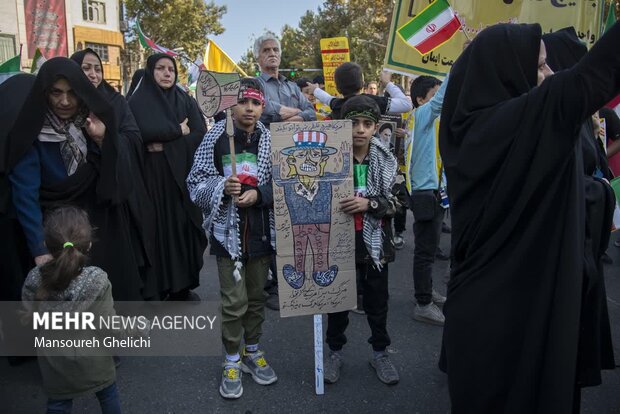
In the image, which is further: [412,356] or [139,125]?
[139,125]

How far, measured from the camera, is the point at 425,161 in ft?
13.5

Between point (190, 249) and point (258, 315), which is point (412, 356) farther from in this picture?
point (190, 249)

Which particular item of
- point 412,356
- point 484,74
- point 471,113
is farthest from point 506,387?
point 412,356

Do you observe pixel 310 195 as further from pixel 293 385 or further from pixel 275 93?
pixel 275 93

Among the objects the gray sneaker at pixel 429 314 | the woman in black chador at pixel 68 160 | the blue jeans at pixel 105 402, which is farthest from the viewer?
the gray sneaker at pixel 429 314

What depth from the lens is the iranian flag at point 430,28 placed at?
3.97m

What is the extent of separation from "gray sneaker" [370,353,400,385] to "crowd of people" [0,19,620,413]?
0.04 ft

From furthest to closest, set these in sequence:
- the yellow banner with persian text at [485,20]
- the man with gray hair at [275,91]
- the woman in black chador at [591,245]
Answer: the man with gray hair at [275,91]
the yellow banner with persian text at [485,20]
the woman in black chador at [591,245]

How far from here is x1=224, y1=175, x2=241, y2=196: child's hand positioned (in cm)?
278

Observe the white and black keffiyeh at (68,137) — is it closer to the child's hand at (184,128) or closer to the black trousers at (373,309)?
the child's hand at (184,128)

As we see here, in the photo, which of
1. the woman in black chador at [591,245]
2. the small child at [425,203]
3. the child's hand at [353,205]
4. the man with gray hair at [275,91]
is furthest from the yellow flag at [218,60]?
the woman in black chador at [591,245]

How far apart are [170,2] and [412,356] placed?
33.2 m

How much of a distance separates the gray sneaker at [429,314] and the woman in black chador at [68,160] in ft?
7.66

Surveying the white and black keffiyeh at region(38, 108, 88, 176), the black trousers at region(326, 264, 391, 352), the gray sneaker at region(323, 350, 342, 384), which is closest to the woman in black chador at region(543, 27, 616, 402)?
the black trousers at region(326, 264, 391, 352)
